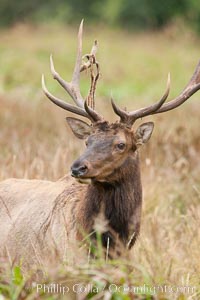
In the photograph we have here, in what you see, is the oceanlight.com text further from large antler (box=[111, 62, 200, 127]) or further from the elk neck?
large antler (box=[111, 62, 200, 127])

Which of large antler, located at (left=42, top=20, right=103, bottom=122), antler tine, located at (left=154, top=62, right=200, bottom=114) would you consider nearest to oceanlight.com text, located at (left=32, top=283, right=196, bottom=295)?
large antler, located at (left=42, top=20, right=103, bottom=122)

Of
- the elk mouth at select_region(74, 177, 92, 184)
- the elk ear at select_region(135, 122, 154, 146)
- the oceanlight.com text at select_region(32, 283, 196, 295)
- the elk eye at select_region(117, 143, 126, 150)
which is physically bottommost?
the oceanlight.com text at select_region(32, 283, 196, 295)

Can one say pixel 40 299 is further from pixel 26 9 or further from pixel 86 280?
pixel 26 9

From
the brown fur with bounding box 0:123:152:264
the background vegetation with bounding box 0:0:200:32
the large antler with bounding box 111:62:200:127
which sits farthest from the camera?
the background vegetation with bounding box 0:0:200:32

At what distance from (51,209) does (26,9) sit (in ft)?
114

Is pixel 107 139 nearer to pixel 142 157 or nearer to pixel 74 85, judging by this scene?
pixel 74 85

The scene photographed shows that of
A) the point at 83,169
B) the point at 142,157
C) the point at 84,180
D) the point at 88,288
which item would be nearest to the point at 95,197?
the point at 84,180

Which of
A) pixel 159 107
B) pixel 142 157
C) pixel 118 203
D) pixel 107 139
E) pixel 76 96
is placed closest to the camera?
pixel 107 139

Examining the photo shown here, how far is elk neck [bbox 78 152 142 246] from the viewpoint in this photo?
6.90 metres

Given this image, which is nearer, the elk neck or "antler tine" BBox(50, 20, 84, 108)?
the elk neck

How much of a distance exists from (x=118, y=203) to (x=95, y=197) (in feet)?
0.56

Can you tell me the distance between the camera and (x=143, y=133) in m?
7.20

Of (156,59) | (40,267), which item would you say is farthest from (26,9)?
(40,267)

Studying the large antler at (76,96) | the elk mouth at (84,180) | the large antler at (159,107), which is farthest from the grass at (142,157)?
the large antler at (76,96)
